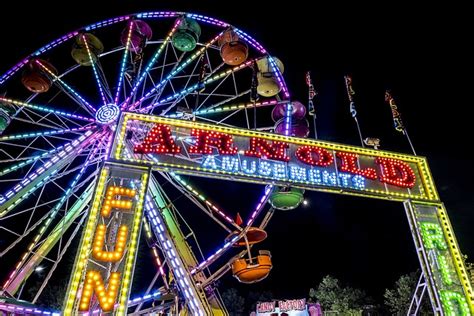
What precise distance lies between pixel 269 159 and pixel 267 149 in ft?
0.89

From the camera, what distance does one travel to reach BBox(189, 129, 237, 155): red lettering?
30.2ft

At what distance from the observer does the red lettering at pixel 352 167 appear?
10.2m

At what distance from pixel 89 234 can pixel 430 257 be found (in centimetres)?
780

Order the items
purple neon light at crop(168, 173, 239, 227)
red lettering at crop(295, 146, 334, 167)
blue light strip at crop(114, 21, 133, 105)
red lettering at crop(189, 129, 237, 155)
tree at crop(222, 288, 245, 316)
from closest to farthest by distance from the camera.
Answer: red lettering at crop(189, 129, 237, 155) → red lettering at crop(295, 146, 334, 167) → purple neon light at crop(168, 173, 239, 227) → blue light strip at crop(114, 21, 133, 105) → tree at crop(222, 288, 245, 316)

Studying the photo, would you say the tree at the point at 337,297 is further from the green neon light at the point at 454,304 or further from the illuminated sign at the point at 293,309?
the green neon light at the point at 454,304

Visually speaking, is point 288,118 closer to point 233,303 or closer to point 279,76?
point 279,76

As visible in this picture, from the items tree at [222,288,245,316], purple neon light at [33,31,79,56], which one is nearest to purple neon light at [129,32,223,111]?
purple neon light at [33,31,79,56]

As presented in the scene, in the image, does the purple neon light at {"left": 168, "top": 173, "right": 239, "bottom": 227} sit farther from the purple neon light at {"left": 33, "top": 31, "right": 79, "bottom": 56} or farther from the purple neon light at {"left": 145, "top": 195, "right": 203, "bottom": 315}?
the purple neon light at {"left": 33, "top": 31, "right": 79, "bottom": 56}

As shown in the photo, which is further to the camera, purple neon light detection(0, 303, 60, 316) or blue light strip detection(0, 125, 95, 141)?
blue light strip detection(0, 125, 95, 141)

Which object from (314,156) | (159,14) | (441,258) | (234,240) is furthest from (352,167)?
(159,14)

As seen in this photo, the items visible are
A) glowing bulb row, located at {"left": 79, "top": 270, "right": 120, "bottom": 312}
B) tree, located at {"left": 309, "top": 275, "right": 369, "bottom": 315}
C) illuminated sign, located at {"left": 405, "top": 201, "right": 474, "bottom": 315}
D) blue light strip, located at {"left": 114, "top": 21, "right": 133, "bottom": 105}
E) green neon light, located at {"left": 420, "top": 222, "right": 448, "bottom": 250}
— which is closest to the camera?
glowing bulb row, located at {"left": 79, "top": 270, "right": 120, "bottom": 312}

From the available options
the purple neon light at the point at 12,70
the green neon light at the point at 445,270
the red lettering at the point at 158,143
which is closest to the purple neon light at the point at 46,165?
the purple neon light at the point at 12,70

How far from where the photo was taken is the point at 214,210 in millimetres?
12109

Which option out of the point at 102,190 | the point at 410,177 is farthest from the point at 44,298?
the point at 410,177
